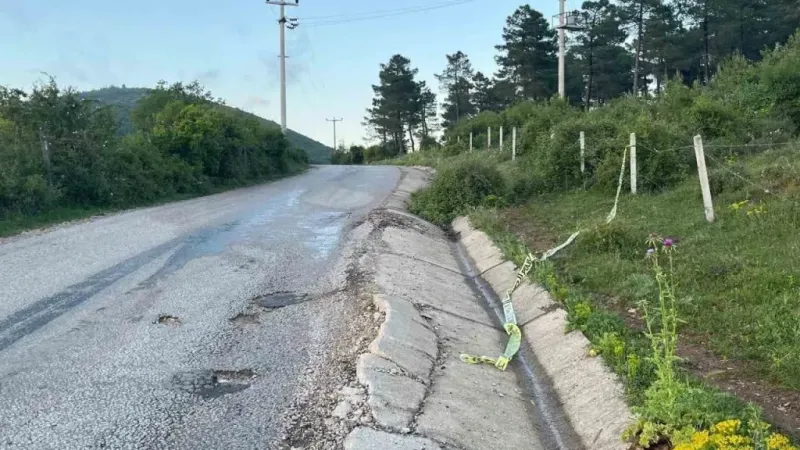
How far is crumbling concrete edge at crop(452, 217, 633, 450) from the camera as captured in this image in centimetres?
483

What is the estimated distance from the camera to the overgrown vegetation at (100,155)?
49.3 ft

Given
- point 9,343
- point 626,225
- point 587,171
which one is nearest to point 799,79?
point 587,171

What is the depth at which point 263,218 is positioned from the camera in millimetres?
14211

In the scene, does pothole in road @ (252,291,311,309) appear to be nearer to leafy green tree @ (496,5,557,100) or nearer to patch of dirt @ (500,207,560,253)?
patch of dirt @ (500,207,560,253)

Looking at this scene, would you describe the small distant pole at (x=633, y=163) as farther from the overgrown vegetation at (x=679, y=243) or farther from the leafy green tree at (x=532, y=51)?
the leafy green tree at (x=532, y=51)

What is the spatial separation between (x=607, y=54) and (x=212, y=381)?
53.4m

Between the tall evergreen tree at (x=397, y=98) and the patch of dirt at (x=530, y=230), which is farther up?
the tall evergreen tree at (x=397, y=98)

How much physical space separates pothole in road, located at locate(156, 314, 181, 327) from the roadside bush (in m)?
8.86

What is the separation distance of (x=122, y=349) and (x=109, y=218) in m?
9.79

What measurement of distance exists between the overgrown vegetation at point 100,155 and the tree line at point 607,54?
812 inches

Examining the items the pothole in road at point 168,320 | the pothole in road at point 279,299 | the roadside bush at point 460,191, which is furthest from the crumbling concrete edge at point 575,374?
the roadside bush at point 460,191

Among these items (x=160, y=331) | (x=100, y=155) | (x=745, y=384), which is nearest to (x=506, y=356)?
(x=745, y=384)

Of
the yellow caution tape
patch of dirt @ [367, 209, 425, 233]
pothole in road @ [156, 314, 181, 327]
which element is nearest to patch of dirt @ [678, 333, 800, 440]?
the yellow caution tape

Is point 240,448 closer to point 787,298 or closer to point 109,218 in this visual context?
point 787,298
